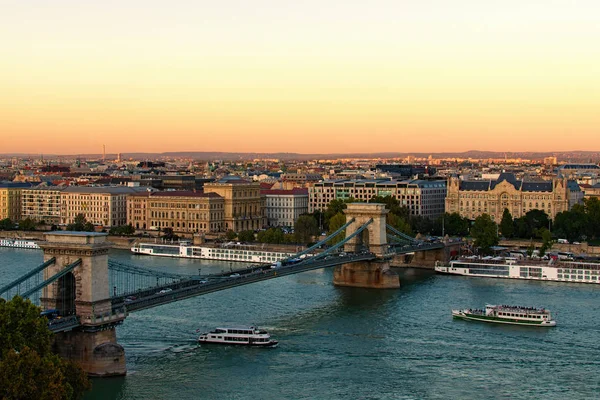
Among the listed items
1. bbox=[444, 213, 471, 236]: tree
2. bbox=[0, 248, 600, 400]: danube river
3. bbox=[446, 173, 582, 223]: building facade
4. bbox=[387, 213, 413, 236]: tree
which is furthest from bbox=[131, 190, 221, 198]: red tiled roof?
bbox=[0, 248, 600, 400]: danube river

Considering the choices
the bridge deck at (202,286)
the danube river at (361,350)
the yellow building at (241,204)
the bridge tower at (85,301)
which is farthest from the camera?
the yellow building at (241,204)

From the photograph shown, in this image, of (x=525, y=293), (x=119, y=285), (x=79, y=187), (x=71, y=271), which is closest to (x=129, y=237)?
(x=79, y=187)

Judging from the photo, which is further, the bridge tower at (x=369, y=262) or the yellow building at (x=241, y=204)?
the yellow building at (x=241, y=204)

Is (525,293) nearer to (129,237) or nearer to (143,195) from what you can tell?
(129,237)

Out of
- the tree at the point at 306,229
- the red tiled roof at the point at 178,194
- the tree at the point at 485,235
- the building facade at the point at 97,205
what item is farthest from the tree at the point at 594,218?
the building facade at the point at 97,205

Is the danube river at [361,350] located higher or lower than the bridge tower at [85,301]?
lower

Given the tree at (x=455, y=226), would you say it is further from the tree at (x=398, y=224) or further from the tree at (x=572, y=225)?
the tree at (x=398, y=224)

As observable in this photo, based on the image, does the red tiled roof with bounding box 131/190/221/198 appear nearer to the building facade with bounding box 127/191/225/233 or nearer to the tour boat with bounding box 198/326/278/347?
the building facade with bounding box 127/191/225/233
